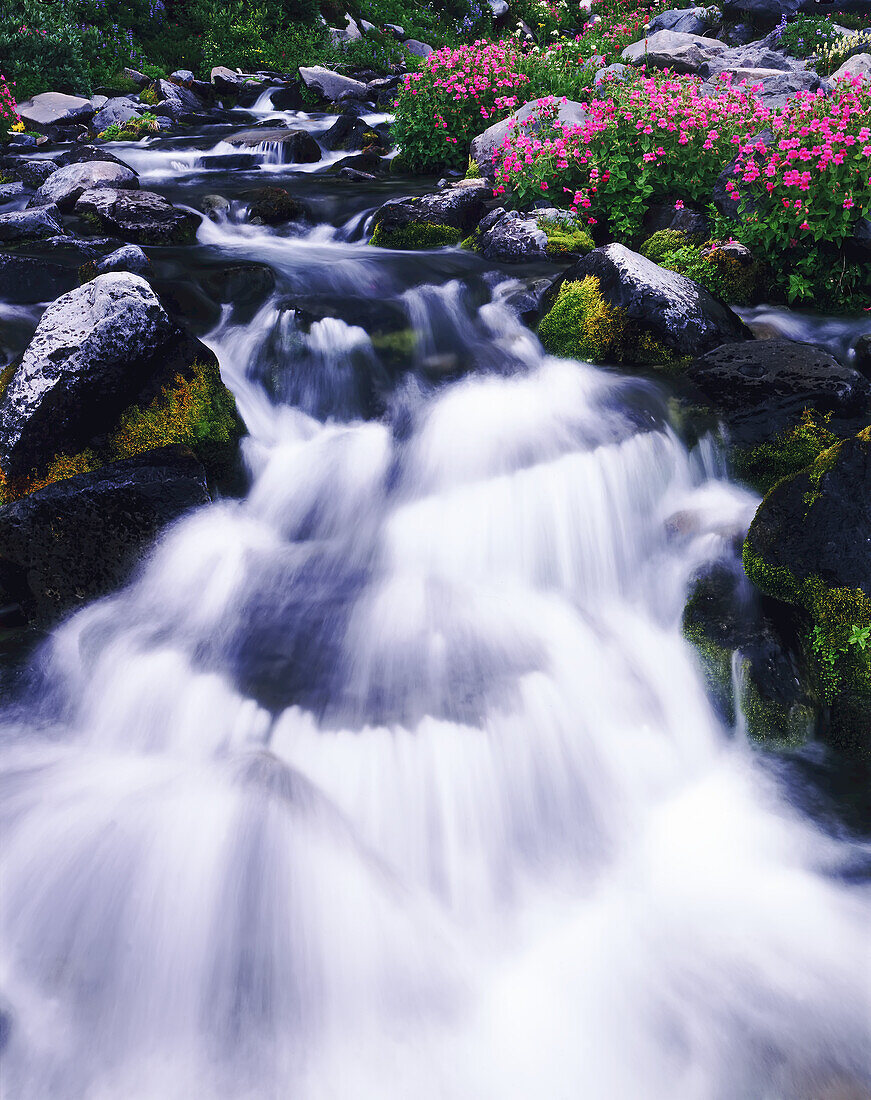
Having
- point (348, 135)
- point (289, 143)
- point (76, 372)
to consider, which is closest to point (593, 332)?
point (76, 372)

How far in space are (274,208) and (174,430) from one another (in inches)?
207

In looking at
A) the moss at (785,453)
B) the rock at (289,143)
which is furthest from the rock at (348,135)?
the moss at (785,453)

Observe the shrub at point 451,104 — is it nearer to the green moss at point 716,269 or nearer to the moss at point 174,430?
the green moss at point 716,269

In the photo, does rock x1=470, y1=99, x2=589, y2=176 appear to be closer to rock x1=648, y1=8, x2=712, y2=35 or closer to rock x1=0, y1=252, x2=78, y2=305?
rock x1=0, y1=252, x2=78, y2=305

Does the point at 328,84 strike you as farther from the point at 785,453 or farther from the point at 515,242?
the point at 785,453

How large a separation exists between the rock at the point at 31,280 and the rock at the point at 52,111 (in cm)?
986

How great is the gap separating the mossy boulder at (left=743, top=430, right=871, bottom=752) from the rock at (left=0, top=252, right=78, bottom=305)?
5.67 metres

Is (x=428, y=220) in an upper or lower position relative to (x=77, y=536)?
upper

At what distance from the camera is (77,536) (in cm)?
389

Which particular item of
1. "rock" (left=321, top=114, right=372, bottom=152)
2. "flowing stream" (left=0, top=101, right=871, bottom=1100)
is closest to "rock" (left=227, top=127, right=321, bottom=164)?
"rock" (left=321, top=114, right=372, bottom=152)

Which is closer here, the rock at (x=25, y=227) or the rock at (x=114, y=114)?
the rock at (x=25, y=227)

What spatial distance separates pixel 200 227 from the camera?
8133 millimetres

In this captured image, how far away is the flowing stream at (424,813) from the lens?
2242 millimetres

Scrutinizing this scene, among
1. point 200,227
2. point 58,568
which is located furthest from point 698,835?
point 200,227
